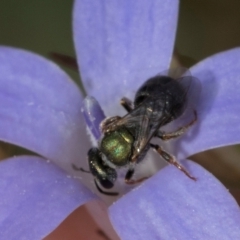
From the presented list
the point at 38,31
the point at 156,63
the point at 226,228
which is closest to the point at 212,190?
the point at 226,228

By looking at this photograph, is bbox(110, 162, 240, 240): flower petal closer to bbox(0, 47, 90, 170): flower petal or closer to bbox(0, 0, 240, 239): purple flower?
bbox(0, 0, 240, 239): purple flower

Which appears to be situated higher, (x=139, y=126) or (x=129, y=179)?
(x=139, y=126)

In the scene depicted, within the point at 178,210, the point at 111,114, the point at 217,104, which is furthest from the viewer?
the point at 111,114

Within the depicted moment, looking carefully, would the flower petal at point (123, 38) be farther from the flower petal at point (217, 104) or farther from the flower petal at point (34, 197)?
the flower petal at point (34, 197)

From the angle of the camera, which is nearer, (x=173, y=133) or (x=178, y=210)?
(x=178, y=210)

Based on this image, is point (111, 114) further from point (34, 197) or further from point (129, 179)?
point (34, 197)

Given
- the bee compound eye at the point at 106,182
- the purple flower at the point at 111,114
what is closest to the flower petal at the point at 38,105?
the purple flower at the point at 111,114

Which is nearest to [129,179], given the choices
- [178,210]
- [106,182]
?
[106,182]
